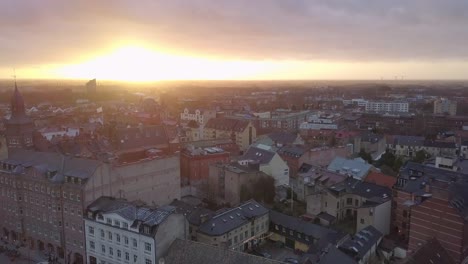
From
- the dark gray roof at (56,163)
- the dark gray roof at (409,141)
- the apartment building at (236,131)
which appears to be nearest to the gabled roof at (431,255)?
the dark gray roof at (56,163)

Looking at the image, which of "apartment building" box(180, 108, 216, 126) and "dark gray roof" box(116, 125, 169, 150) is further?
"apartment building" box(180, 108, 216, 126)

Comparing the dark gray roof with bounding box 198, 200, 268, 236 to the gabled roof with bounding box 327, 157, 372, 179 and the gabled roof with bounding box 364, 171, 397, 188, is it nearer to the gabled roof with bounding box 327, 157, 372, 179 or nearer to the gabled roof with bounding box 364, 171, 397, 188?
the gabled roof with bounding box 364, 171, 397, 188

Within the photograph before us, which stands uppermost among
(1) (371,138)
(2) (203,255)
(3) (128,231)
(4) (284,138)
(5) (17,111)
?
(5) (17,111)

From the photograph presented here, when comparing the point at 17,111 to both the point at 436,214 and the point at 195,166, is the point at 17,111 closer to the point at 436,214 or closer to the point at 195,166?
the point at 195,166

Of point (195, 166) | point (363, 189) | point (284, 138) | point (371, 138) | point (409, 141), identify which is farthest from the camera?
point (371, 138)

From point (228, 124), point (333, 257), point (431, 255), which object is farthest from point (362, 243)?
point (228, 124)

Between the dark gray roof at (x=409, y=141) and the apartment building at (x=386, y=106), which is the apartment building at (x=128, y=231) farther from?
the apartment building at (x=386, y=106)

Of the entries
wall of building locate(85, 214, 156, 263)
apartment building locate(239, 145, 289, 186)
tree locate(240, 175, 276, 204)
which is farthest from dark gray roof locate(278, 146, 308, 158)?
wall of building locate(85, 214, 156, 263)
